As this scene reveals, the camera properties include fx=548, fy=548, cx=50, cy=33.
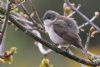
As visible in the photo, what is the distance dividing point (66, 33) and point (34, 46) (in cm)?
1321

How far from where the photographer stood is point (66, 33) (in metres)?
5.33

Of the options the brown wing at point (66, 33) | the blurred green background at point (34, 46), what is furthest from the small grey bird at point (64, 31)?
the blurred green background at point (34, 46)

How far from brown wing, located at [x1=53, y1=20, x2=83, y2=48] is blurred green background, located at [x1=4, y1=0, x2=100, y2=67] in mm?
7781

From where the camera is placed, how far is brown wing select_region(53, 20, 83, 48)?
5.15 meters

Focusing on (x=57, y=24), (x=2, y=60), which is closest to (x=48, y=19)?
(x=57, y=24)

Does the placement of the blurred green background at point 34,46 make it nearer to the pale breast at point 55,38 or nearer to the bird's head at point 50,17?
the bird's head at point 50,17

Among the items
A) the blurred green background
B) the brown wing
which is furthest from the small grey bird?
the blurred green background

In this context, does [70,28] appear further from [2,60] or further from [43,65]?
[2,60]

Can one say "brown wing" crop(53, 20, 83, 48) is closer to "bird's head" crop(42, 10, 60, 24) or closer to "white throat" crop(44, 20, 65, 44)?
"white throat" crop(44, 20, 65, 44)

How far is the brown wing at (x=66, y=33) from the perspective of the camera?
5148 millimetres

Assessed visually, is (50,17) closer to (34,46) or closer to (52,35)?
(52,35)

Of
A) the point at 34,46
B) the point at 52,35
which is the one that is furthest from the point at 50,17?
the point at 34,46

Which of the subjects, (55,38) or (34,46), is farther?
(34,46)

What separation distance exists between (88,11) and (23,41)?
270 centimetres
